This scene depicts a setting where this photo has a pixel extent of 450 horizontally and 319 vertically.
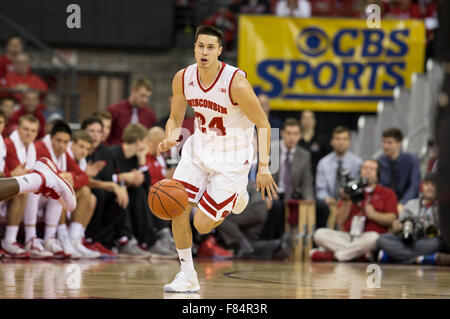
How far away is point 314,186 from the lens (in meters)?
11.8

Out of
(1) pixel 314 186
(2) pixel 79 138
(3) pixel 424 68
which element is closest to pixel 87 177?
(2) pixel 79 138

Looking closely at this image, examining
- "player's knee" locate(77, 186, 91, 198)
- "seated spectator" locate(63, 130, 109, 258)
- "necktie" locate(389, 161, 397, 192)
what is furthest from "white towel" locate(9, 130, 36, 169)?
"necktie" locate(389, 161, 397, 192)

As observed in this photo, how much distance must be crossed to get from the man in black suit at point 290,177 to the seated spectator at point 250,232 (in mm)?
243

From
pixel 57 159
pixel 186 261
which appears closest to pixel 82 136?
pixel 57 159

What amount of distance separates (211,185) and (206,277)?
137cm

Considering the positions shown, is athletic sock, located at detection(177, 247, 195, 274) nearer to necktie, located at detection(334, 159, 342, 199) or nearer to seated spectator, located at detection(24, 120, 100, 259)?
seated spectator, located at detection(24, 120, 100, 259)

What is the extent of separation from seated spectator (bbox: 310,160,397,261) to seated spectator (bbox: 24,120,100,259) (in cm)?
292

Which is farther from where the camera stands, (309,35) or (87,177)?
(309,35)

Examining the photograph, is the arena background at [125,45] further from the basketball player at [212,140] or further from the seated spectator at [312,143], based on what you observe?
the basketball player at [212,140]

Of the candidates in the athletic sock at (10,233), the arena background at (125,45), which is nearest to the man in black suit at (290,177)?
the arena background at (125,45)

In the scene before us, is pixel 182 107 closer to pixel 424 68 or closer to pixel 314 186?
pixel 314 186

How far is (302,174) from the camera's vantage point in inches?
422

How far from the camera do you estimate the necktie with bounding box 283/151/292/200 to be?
34.8 feet

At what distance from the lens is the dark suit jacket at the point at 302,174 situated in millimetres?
10631
